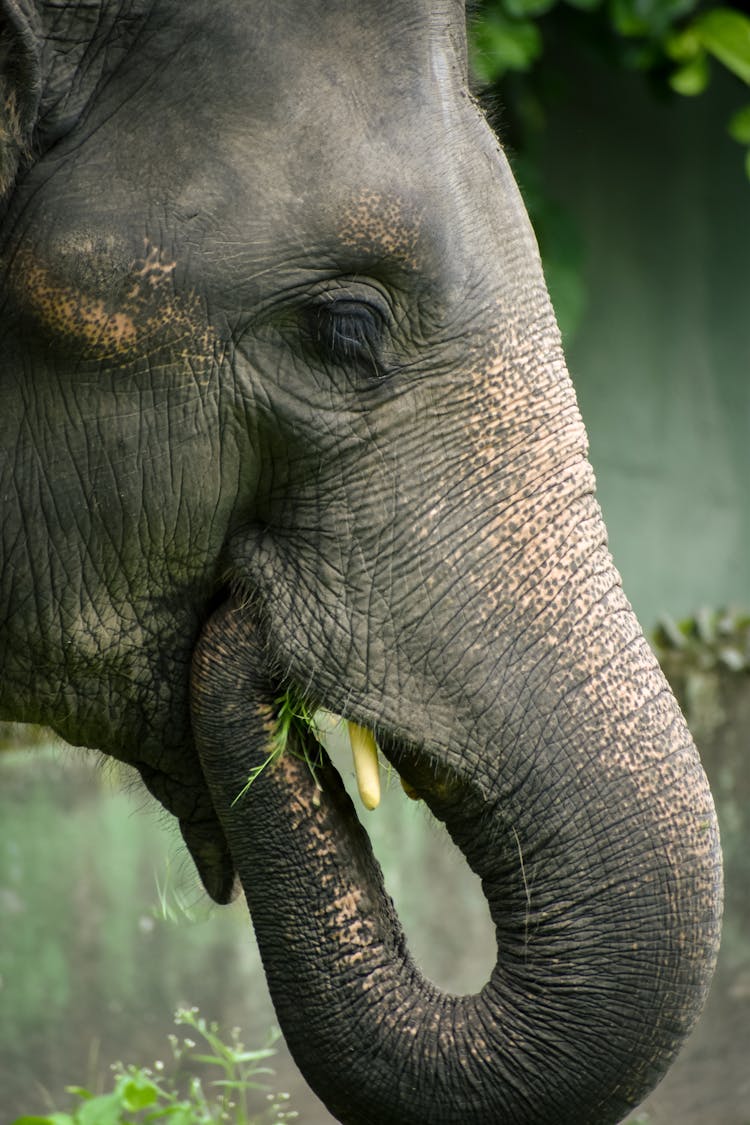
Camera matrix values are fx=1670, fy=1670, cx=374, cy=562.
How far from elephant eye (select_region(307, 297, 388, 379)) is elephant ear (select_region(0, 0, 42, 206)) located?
15.4 inches

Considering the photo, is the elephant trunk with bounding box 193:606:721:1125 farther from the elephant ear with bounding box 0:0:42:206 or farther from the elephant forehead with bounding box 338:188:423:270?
the elephant ear with bounding box 0:0:42:206

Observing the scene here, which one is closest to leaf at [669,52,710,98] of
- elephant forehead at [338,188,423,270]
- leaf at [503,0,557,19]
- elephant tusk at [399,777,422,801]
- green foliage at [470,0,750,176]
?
green foliage at [470,0,750,176]

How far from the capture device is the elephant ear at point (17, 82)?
6.25ft

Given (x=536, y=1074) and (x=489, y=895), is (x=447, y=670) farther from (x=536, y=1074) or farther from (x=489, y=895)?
(x=536, y=1074)

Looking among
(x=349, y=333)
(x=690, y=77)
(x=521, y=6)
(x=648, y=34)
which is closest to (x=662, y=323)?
(x=690, y=77)

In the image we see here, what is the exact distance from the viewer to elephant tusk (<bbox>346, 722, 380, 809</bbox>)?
1979 millimetres

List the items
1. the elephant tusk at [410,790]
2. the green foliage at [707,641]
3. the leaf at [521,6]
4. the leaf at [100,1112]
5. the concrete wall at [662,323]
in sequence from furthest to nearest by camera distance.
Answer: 1. the concrete wall at [662,323]
2. the green foliage at [707,641]
3. the leaf at [521,6]
4. the leaf at [100,1112]
5. the elephant tusk at [410,790]

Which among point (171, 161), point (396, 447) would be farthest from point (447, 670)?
point (171, 161)

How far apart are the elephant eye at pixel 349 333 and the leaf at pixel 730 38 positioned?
319cm

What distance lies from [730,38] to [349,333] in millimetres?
3247

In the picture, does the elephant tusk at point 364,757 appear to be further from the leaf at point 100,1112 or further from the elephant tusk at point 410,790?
the leaf at point 100,1112

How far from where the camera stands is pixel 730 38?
4820mm

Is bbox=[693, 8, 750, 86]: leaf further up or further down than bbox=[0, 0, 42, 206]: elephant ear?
further down

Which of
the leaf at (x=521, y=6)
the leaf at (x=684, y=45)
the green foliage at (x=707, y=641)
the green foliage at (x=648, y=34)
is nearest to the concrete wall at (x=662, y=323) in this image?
the green foliage at (x=707, y=641)
